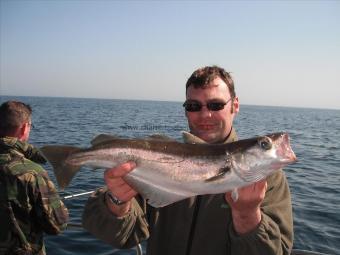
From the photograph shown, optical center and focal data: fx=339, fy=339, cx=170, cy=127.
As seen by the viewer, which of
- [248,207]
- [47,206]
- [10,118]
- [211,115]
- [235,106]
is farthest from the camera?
[10,118]

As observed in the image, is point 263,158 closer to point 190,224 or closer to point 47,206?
point 190,224

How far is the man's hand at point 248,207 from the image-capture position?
150 inches

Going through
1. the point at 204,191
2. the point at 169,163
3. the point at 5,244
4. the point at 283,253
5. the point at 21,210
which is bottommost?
the point at 5,244

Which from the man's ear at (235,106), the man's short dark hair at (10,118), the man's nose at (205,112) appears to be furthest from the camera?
the man's short dark hair at (10,118)

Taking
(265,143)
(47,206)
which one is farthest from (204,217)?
(47,206)

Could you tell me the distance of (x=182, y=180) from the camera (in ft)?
13.8

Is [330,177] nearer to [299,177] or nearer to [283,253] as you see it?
[299,177]

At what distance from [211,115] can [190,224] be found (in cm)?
159

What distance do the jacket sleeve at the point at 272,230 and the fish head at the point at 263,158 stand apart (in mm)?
545

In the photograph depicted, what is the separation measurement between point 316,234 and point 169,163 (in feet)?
32.0

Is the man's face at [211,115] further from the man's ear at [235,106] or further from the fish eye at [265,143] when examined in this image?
the fish eye at [265,143]

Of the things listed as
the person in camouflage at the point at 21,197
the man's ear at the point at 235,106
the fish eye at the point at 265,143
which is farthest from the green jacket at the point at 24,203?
the fish eye at the point at 265,143

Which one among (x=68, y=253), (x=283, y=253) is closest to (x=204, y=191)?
(x=283, y=253)

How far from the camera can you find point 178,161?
4.28 m
